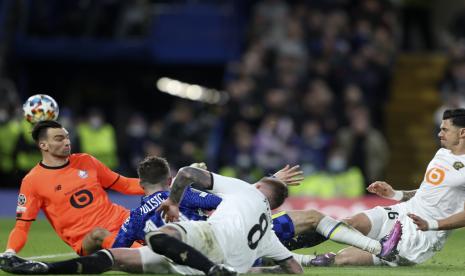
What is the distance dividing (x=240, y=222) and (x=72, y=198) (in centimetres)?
214

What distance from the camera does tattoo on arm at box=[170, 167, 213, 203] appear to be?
8.36m

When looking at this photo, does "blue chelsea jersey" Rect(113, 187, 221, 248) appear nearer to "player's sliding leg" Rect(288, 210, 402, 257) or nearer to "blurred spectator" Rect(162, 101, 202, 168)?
"player's sliding leg" Rect(288, 210, 402, 257)

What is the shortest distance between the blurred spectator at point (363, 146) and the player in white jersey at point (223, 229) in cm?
1015

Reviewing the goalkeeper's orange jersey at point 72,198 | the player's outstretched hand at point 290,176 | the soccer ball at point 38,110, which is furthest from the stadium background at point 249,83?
the player's outstretched hand at point 290,176

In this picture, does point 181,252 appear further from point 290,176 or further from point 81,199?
point 81,199

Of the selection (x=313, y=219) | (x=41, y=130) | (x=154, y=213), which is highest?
(x=41, y=130)

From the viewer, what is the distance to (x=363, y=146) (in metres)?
19.0

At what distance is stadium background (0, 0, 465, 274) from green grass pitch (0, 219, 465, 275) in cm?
196

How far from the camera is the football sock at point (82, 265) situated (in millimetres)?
8641

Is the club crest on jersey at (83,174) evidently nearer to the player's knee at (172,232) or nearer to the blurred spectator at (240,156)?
the player's knee at (172,232)

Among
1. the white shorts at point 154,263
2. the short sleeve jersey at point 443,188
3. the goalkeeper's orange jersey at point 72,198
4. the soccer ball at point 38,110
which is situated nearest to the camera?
the white shorts at point 154,263

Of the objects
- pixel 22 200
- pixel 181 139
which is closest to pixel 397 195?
pixel 22 200

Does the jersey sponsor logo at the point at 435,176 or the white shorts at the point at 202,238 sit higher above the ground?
the jersey sponsor logo at the point at 435,176

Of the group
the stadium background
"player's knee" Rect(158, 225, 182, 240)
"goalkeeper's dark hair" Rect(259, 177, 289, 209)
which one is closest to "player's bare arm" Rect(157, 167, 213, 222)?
"player's knee" Rect(158, 225, 182, 240)
